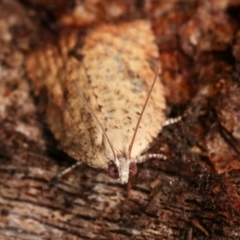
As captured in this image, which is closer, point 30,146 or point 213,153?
point 213,153

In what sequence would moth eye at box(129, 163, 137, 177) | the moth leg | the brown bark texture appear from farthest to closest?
the moth leg < moth eye at box(129, 163, 137, 177) < the brown bark texture

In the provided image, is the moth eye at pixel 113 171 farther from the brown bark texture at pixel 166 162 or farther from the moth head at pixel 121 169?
the brown bark texture at pixel 166 162

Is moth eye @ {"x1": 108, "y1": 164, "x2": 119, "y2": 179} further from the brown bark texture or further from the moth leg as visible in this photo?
the moth leg

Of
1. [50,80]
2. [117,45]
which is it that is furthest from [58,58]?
[117,45]

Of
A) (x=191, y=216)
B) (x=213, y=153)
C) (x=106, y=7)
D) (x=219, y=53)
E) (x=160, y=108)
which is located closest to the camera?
(x=191, y=216)

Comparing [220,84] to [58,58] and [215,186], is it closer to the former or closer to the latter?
[215,186]

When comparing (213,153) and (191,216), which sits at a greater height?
(213,153)

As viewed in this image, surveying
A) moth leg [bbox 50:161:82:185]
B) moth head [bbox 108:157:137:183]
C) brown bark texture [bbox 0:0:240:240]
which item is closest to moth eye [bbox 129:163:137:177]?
moth head [bbox 108:157:137:183]

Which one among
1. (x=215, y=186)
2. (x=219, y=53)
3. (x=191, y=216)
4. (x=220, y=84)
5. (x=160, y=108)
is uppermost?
(x=219, y=53)
